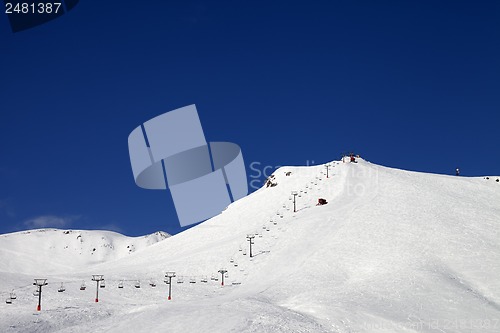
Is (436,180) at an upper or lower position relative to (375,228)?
upper

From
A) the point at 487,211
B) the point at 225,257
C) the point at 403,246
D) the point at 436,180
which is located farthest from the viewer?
the point at 436,180

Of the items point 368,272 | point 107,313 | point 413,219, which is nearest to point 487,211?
point 413,219

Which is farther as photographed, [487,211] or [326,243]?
[487,211]

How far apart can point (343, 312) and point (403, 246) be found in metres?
22.3

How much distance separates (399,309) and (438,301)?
13.6 feet

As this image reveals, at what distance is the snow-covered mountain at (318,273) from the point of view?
3413cm

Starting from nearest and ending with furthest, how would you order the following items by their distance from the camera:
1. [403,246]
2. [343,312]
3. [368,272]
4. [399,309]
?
[343,312]
[399,309]
[368,272]
[403,246]

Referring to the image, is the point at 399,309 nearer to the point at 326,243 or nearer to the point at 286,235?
the point at 326,243

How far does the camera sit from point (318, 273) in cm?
4891

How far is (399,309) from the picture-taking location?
3881 centimetres

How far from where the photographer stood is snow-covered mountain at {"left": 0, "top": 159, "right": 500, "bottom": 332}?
112ft

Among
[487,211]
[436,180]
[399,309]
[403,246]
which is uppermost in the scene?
[436,180]

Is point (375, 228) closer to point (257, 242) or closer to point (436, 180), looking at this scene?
point (257, 242)

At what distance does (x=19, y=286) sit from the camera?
43969 mm
